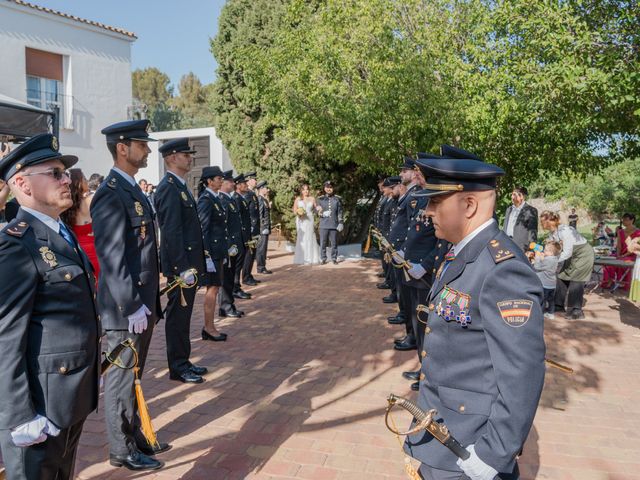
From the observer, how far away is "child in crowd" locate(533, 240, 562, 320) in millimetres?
8086

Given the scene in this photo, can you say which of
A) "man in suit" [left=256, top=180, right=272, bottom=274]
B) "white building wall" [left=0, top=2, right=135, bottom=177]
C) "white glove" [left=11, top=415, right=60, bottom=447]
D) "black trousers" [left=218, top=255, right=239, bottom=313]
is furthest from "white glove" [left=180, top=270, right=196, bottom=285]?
"white building wall" [left=0, top=2, right=135, bottom=177]

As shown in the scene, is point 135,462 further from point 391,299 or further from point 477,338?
point 391,299

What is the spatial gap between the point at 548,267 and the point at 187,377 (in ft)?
19.0

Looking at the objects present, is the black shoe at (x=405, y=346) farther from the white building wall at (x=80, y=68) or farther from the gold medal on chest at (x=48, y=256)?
the white building wall at (x=80, y=68)

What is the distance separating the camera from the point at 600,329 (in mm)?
7797

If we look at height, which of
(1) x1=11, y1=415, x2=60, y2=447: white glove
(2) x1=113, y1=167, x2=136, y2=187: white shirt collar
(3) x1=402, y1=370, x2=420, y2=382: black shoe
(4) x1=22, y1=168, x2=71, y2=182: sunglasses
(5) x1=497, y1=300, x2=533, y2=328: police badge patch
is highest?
(2) x1=113, y1=167, x2=136, y2=187: white shirt collar

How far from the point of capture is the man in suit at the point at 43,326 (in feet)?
7.26

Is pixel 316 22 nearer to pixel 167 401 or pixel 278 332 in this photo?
pixel 278 332

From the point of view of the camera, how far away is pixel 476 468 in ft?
5.87

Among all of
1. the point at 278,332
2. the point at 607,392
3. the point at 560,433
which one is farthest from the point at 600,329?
the point at 278,332

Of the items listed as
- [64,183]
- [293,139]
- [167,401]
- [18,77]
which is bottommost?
[167,401]

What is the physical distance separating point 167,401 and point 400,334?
352 centimetres

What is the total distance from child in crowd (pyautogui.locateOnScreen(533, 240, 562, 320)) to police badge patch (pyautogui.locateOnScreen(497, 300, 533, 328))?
674cm

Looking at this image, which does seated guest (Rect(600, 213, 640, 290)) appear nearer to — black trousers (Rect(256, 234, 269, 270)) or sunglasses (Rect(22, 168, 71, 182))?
black trousers (Rect(256, 234, 269, 270))
